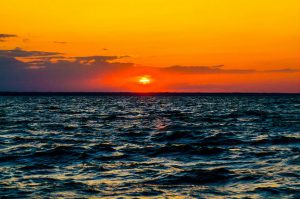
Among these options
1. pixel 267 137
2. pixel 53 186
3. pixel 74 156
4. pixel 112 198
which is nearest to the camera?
pixel 112 198

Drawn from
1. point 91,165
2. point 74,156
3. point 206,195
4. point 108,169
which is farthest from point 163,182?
point 74,156

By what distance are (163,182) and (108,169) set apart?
3833mm

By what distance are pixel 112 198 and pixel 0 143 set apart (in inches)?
699

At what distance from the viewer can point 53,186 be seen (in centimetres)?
1753

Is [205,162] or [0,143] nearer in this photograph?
[205,162]

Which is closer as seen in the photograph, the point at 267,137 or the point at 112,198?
the point at 112,198

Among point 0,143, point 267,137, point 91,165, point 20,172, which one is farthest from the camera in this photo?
point 267,137

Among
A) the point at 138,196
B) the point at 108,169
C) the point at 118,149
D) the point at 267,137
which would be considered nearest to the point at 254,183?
the point at 138,196

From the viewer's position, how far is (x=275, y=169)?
21234 millimetres

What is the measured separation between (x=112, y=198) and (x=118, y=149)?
42.1 feet

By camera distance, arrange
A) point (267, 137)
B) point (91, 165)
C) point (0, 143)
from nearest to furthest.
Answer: point (91, 165), point (0, 143), point (267, 137)

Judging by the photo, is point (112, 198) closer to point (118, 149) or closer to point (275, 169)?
point (275, 169)

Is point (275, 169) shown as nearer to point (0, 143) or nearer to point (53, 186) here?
point (53, 186)

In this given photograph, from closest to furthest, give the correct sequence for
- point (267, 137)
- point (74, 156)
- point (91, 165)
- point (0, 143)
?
point (91, 165), point (74, 156), point (0, 143), point (267, 137)
